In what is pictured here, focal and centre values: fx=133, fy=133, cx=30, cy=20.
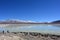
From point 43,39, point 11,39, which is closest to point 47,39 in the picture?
point 43,39

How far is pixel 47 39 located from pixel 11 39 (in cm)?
670

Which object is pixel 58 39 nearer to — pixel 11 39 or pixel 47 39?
pixel 47 39

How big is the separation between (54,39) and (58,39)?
2.22 feet

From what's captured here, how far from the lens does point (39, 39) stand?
22.6 m

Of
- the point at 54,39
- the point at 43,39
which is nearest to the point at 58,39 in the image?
the point at 54,39

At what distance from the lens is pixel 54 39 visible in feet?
75.0

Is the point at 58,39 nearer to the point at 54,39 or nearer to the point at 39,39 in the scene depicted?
the point at 54,39

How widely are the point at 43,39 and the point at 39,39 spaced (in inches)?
27.3

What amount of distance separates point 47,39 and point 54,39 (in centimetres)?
127

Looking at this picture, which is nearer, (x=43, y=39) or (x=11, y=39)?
(x=11, y=39)

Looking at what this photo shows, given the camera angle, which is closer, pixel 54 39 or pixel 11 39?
pixel 11 39

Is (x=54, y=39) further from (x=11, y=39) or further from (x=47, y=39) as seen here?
(x=11, y=39)

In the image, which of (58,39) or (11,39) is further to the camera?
(58,39)

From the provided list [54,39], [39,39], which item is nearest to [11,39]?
[39,39]
